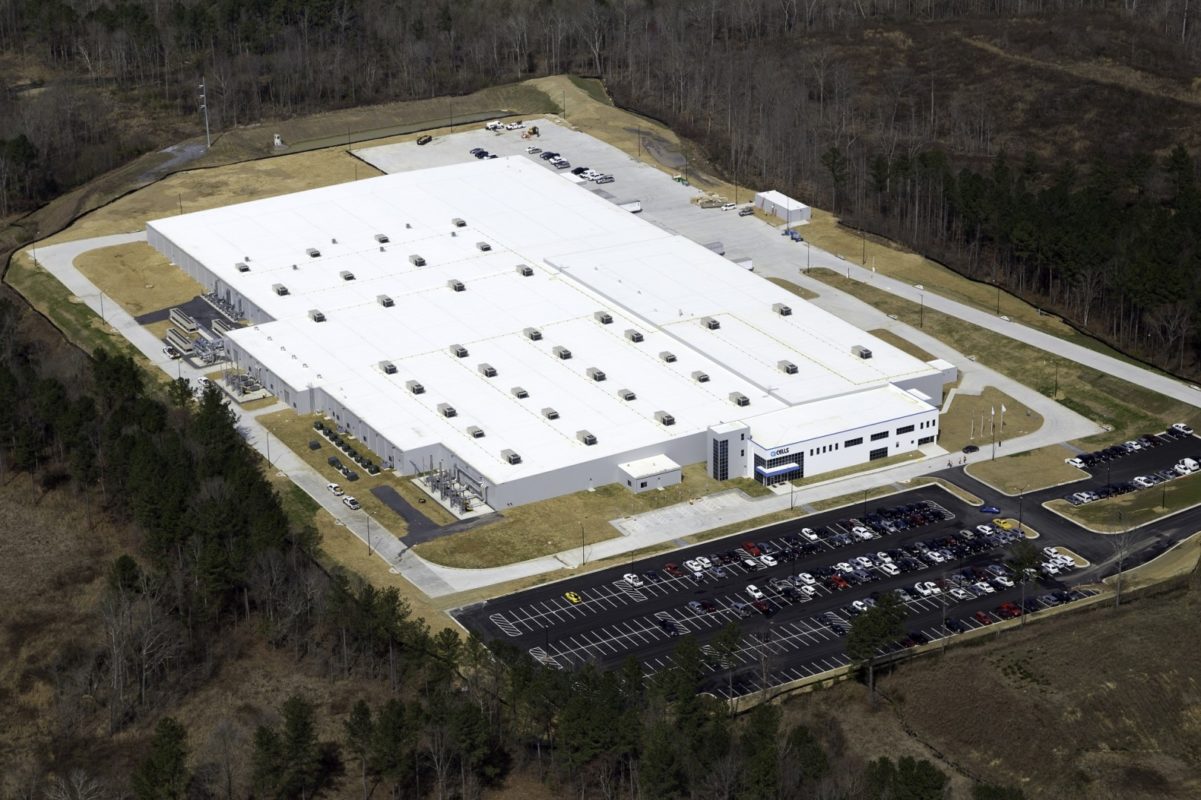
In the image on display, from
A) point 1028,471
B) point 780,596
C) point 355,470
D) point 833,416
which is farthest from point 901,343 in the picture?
point 355,470

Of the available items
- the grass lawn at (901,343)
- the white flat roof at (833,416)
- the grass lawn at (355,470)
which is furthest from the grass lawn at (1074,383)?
the grass lawn at (355,470)

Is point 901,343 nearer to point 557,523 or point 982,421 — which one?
point 982,421

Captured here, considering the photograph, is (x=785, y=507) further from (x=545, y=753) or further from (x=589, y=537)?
(x=545, y=753)

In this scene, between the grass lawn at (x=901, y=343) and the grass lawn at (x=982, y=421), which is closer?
the grass lawn at (x=982, y=421)

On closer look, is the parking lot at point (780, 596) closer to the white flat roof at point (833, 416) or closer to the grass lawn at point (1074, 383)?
the white flat roof at point (833, 416)

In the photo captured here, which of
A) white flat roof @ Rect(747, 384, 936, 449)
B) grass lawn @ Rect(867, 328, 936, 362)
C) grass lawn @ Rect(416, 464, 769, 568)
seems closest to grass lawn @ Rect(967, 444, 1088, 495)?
white flat roof @ Rect(747, 384, 936, 449)
